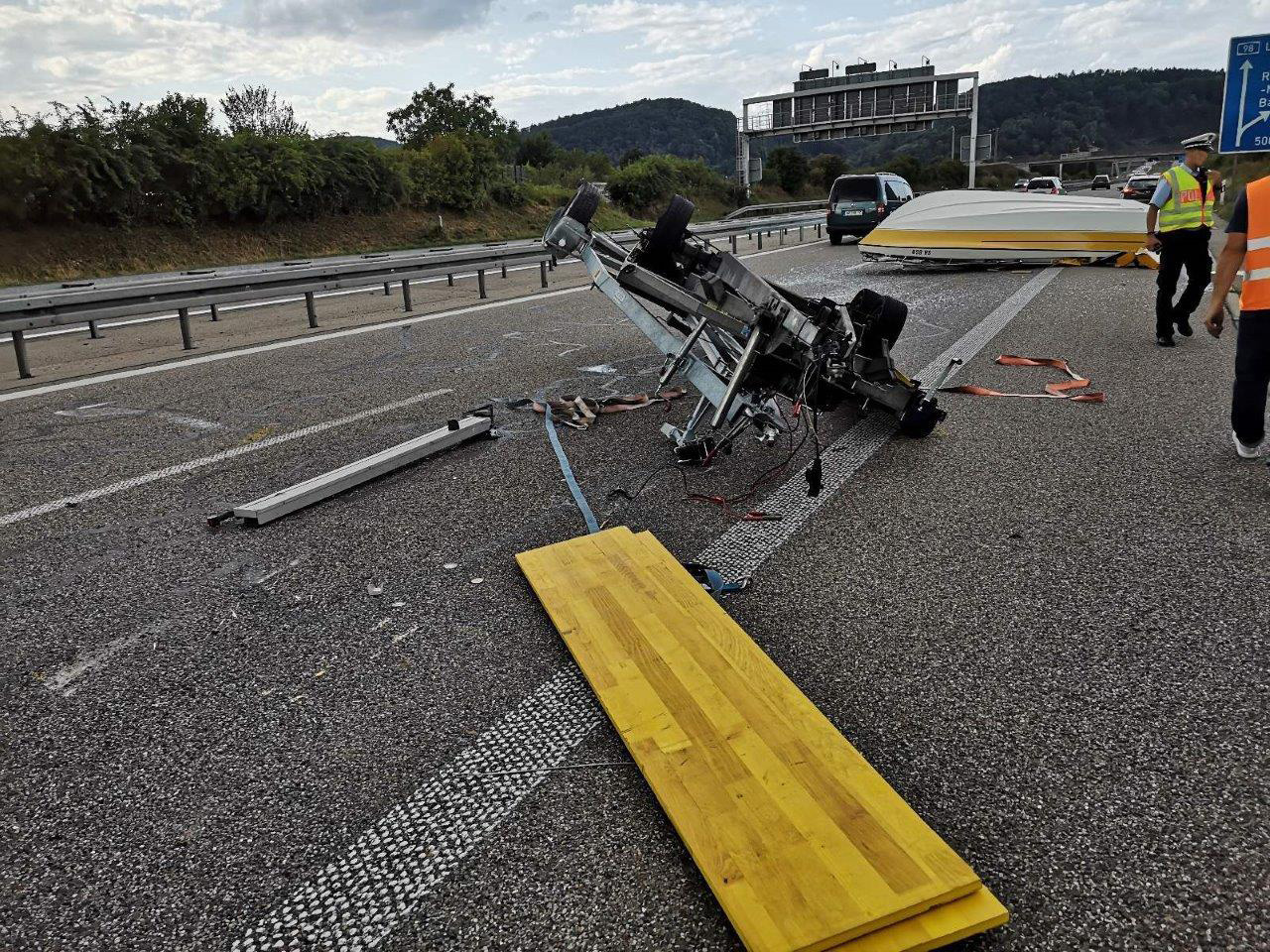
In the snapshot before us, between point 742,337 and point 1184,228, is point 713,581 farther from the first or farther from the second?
point 1184,228

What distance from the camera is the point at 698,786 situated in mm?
2438

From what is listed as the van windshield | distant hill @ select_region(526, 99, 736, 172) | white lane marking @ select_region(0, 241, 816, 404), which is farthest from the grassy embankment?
distant hill @ select_region(526, 99, 736, 172)

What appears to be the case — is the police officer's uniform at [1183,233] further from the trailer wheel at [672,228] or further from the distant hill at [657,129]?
the distant hill at [657,129]

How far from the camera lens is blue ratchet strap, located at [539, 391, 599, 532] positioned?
4594mm

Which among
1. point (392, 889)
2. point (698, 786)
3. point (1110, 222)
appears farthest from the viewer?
point (1110, 222)

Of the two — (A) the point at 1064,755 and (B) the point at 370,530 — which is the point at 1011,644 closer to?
(A) the point at 1064,755

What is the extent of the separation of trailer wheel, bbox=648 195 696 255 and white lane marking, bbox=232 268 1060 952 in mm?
3265

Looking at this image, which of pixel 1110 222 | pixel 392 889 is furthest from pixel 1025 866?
pixel 1110 222

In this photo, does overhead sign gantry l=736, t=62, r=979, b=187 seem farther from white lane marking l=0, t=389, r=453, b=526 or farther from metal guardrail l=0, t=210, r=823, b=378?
white lane marking l=0, t=389, r=453, b=526

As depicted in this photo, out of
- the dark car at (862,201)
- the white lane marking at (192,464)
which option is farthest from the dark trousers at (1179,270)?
the dark car at (862,201)

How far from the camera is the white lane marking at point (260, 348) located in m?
8.02

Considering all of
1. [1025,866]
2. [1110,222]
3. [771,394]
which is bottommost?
[1025,866]

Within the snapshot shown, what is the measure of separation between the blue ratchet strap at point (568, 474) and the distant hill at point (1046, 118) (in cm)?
14907

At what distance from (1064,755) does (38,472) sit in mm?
6039
